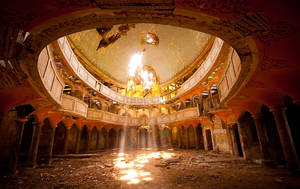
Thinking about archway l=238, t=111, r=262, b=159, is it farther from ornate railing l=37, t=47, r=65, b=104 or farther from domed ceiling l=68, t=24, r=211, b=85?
ornate railing l=37, t=47, r=65, b=104

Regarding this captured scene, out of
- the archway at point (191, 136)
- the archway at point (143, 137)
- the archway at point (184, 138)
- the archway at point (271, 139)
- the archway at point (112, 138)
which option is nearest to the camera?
the archway at point (271, 139)

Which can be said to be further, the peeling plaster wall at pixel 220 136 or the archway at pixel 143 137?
the archway at pixel 143 137

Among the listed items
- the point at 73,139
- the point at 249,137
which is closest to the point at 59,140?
the point at 73,139

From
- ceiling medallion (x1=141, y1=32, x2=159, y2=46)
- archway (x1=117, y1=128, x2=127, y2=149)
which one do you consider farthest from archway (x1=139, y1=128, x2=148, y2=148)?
ceiling medallion (x1=141, y1=32, x2=159, y2=46)

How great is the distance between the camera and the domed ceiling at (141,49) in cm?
1405

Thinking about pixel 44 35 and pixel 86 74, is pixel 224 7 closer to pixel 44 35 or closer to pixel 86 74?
pixel 44 35

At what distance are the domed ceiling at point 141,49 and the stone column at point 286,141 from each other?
935cm

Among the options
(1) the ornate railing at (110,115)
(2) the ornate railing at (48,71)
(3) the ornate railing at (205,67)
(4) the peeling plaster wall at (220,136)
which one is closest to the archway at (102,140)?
(1) the ornate railing at (110,115)

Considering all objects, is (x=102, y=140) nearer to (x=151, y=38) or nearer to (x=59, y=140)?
(x=59, y=140)

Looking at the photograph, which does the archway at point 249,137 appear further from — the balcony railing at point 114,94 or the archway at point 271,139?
the balcony railing at point 114,94

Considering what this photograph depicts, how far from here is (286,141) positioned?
5836 mm

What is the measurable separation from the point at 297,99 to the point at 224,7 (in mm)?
5278

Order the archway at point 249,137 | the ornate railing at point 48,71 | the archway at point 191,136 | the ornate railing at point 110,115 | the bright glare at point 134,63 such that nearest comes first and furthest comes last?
1. the ornate railing at point 48,71
2. the archway at point 249,137
3. the ornate railing at point 110,115
4. the bright glare at point 134,63
5. the archway at point 191,136

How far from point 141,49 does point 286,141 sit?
55.6 ft
